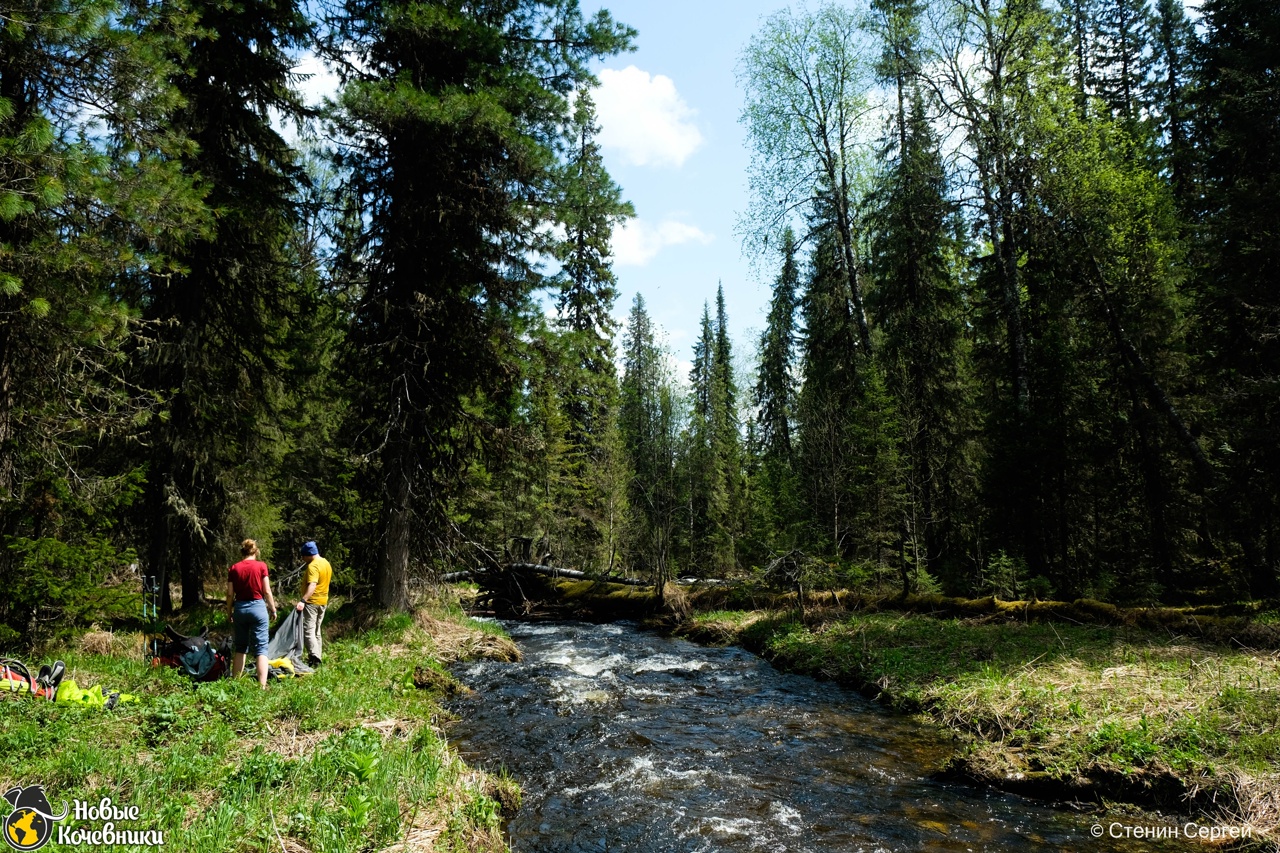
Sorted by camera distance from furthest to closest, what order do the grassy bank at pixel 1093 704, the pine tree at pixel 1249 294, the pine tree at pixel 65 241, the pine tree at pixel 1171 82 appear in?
the pine tree at pixel 1171 82, the pine tree at pixel 1249 294, the pine tree at pixel 65 241, the grassy bank at pixel 1093 704

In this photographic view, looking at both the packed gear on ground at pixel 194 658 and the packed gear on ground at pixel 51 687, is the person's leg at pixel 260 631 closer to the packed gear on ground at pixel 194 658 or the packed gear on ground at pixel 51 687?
the packed gear on ground at pixel 194 658

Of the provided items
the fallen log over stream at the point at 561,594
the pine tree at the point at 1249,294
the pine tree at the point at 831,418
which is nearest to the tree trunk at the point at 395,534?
the fallen log over stream at the point at 561,594

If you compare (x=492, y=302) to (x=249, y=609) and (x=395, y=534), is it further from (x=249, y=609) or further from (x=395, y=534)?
(x=249, y=609)

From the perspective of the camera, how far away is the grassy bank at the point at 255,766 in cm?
420

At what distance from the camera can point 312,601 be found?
9.16m

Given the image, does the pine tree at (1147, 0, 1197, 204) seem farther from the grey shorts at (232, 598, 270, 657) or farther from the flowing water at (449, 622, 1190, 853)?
the grey shorts at (232, 598, 270, 657)

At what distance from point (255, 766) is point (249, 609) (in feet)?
12.3

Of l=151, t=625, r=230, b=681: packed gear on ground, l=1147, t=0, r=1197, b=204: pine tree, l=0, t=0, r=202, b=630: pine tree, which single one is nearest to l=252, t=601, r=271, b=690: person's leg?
l=151, t=625, r=230, b=681: packed gear on ground

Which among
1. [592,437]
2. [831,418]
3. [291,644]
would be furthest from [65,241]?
[592,437]

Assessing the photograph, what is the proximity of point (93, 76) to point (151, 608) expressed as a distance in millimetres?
9217

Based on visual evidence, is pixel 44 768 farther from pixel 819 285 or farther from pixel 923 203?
pixel 819 285

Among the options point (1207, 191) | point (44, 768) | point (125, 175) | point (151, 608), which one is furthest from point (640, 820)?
point (1207, 191)

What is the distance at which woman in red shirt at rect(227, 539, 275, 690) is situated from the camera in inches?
316

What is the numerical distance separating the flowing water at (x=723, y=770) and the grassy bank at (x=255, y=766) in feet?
2.83
